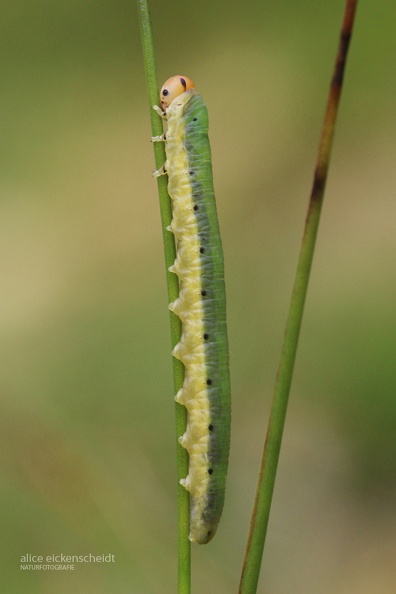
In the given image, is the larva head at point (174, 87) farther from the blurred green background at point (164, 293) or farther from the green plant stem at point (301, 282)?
the blurred green background at point (164, 293)

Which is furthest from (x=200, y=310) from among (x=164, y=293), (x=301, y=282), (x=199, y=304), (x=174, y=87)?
(x=164, y=293)

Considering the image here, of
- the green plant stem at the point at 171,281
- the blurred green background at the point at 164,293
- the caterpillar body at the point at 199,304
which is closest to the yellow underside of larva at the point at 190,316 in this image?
the caterpillar body at the point at 199,304

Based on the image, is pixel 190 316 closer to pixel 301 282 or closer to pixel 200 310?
pixel 200 310

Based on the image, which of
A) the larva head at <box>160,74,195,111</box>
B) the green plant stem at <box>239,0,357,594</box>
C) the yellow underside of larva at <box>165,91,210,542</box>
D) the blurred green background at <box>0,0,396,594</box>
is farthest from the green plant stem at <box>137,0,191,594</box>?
the blurred green background at <box>0,0,396,594</box>

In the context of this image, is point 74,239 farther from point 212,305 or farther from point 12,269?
point 212,305

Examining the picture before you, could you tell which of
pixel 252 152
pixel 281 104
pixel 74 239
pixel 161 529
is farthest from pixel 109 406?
pixel 281 104

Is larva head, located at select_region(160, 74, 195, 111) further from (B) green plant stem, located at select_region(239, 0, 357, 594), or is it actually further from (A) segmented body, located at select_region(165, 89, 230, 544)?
(B) green plant stem, located at select_region(239, 0, 357, 594)

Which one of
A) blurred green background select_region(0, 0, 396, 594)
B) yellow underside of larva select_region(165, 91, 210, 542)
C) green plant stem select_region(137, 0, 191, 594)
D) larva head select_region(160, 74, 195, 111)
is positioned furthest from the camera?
blurred green background select_region(0, 0, 396, 594)
